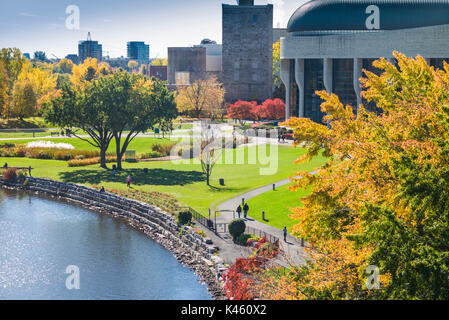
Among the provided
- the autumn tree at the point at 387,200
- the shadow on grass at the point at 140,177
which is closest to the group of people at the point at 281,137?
the shadow on grass at the point at 140,177

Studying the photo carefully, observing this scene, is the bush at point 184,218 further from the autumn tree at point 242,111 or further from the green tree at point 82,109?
the autumn tree at point 242,111

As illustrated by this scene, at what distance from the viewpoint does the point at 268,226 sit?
44.3 m

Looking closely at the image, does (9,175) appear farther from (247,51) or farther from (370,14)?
(247,51)

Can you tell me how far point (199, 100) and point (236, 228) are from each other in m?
97.6

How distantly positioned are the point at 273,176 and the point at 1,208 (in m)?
27.5

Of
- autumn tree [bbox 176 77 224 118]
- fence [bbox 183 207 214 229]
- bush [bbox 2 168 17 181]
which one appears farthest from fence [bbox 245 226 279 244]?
autumn tree [bbox 176 77 224 118]

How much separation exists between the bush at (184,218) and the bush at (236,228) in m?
6.39

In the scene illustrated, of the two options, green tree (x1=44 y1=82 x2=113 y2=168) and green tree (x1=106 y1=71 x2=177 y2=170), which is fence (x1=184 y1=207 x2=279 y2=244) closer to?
green tree (x1=106 y1=71 x2=177 y2=170)

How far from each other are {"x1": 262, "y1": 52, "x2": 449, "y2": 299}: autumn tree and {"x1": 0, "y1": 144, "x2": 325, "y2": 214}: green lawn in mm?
24302

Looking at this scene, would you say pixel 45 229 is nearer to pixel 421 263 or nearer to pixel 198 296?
pixel 198 296

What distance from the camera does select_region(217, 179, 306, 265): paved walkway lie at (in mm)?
35719

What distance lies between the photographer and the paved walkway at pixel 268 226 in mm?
35719

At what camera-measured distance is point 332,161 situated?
96.4 feet
